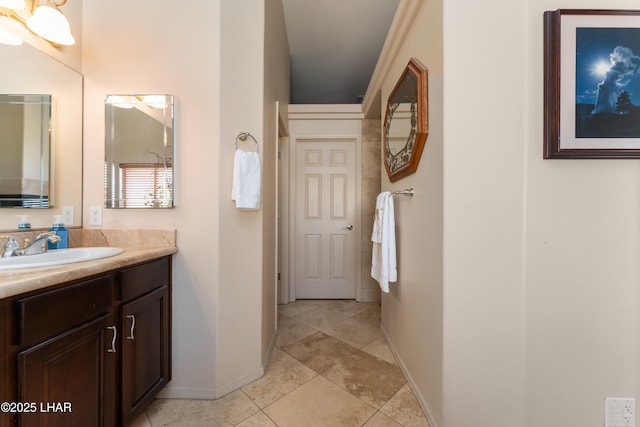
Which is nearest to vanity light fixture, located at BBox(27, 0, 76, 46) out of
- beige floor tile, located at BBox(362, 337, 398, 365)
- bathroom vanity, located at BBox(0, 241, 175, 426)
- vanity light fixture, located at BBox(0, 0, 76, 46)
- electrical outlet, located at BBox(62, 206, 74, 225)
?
vanity light fixture, located at BBox(0, 0, 76, 46)

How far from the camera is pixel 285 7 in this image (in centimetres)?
222

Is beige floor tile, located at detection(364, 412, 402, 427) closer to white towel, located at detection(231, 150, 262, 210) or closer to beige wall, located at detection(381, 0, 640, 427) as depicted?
beige wall, located at detection(381, 0, 640, 427)

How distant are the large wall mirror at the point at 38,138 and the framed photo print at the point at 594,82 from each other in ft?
8.09

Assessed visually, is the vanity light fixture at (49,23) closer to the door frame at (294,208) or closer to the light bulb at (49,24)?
the light bulb at (49,24)

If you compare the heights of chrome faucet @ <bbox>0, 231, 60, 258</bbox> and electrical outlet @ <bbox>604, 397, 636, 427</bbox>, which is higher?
chrome faucet @ <bbox>0, 231, 60, 258</bbox>

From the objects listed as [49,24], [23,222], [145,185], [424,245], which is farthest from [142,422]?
[49,24]

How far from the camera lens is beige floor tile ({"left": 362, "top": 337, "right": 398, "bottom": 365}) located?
1.73 meters

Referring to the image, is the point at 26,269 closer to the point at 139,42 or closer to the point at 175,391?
the point at 175,391

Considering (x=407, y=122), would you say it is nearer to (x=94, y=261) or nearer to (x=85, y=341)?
(x=94, y=261)

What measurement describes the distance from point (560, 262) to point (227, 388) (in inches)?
73.5

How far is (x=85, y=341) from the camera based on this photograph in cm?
88

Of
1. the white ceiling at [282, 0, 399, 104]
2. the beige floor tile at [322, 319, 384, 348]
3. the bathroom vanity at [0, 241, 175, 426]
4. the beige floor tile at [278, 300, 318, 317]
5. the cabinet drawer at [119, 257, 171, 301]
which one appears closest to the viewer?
the bathroom vanity at [0, 241, 175, 426]

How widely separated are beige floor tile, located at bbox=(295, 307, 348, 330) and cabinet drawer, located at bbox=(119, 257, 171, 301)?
142cm

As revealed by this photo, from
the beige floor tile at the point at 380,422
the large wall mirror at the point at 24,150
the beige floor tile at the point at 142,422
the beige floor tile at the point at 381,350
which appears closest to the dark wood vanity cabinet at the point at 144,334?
the beige floor tile at the point at 142,422
